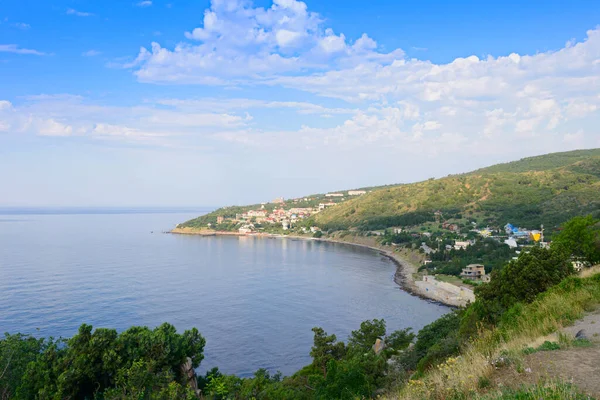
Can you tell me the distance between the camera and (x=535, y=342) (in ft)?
17.2

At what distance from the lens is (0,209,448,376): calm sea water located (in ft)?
82.3

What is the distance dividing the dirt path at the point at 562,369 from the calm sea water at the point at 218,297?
18178mm

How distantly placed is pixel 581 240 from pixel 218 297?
26.9 metres

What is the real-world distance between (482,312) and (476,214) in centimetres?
6878

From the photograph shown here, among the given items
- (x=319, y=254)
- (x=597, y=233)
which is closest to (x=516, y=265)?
(x=597, y=233)

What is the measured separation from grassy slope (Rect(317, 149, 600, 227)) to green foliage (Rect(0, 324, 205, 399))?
2254 inches

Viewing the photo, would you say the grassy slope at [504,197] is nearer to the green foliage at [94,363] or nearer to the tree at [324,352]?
the tree at [324,352]

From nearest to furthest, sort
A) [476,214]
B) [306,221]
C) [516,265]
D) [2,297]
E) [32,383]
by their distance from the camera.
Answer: [32,383] → [516,265] → [2,297] → [476,214] → [306,221]

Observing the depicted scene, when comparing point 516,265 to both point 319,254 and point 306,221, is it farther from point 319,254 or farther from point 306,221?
point 306,221

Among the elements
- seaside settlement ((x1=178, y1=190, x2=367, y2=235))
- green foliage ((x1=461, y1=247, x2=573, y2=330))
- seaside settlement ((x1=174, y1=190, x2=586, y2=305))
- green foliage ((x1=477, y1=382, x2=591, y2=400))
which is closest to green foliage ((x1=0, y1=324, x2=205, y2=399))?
green foliage ((x1=461, y1=247, x2=573, y2=330))

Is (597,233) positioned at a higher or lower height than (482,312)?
higher

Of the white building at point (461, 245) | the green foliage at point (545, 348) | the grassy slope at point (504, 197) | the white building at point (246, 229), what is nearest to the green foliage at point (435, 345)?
the green foliage at point (545, 348)

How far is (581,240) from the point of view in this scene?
697 inches

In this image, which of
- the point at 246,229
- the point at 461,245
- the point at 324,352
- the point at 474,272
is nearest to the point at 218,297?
the point at 324,352
